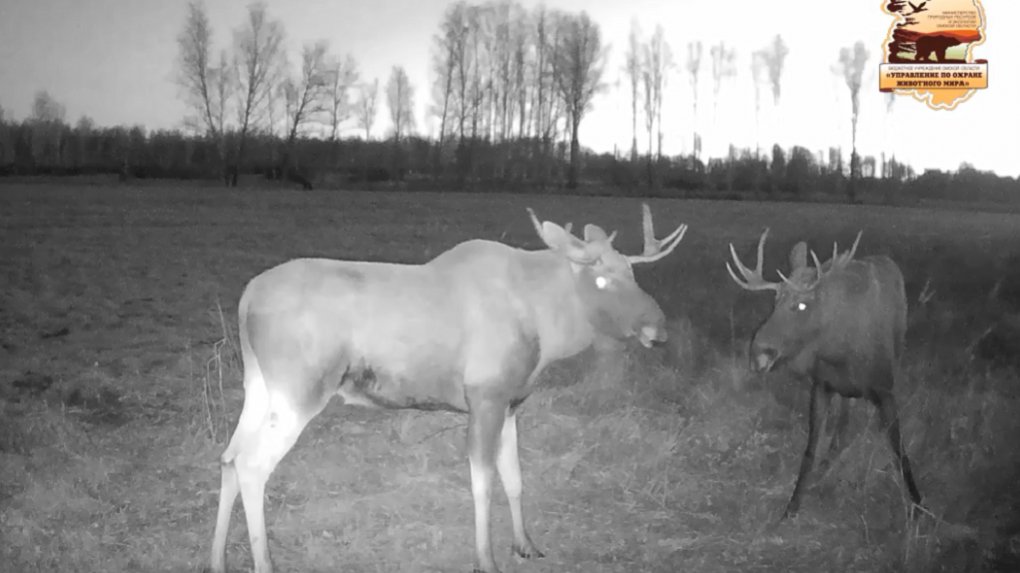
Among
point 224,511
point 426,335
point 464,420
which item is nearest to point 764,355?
point 426,335

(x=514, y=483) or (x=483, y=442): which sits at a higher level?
(x=483, y=442)

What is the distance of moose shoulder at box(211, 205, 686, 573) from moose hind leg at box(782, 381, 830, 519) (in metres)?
1.54

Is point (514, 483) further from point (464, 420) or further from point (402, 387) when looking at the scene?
point (464, 420)

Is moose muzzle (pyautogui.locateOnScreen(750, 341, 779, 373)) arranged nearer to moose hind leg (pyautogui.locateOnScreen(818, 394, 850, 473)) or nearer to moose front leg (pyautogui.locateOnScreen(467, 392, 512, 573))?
moose hind leg (pyautogui.locateOnScreen(818, 394, 850, 473))

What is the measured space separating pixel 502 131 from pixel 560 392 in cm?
265

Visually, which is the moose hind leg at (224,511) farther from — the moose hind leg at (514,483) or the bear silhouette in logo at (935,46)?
the bear silhouette in logo at (935,46)

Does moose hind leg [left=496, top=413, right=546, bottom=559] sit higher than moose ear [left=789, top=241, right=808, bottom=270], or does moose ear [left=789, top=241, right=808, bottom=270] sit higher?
moose ear [left=789, top=241, right=808, bottom=270]

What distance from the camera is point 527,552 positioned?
4.03 m

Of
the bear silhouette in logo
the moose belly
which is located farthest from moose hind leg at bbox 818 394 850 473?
the bear silhouette in logo

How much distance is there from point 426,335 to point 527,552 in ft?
4.38

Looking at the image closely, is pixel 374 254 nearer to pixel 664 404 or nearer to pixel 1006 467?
pixel 664 404

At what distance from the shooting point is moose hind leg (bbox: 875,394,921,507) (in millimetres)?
4449

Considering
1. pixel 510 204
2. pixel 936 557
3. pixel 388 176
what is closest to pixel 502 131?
pixel 510 204

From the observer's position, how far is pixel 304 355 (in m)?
3.48
